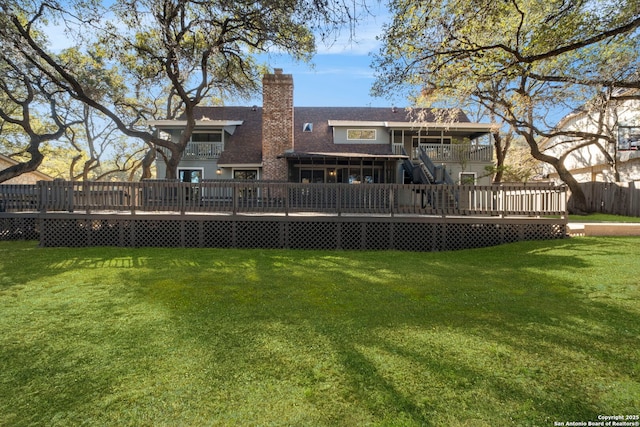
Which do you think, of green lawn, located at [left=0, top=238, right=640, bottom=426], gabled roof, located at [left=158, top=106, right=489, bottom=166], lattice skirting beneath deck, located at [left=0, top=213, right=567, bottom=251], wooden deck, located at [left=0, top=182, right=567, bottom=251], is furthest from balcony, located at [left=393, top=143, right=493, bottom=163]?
green lawn, located at [left=0, top=238, right=640, bottom=426]

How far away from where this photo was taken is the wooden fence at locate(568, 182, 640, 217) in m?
16.7

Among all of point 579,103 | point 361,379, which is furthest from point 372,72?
point 579,103

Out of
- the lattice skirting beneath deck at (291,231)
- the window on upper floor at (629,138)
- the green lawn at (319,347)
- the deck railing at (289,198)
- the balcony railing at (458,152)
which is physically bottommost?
the green lawn at (319,347)

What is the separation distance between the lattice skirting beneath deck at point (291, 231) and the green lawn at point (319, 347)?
3002mm

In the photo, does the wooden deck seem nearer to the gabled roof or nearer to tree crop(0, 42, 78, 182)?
tree crop(0, 42, 78, 182)

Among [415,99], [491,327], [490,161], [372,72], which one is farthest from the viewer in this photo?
[490,161]

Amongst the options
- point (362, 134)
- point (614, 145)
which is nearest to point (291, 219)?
point (362, 134)

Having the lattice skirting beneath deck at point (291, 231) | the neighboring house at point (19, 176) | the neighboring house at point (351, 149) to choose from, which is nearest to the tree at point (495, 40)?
the lattice skirting beneath deck at point (291, 231)

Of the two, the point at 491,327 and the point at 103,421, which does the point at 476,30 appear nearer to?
the point at 491,327

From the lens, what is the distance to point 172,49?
1140cm

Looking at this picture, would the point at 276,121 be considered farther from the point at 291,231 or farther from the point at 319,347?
the point at 319,347

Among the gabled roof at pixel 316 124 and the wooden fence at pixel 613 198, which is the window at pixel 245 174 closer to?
the gabled roof at pixel 316 124

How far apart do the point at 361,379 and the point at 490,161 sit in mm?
20261

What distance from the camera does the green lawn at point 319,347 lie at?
2424 millimetres
